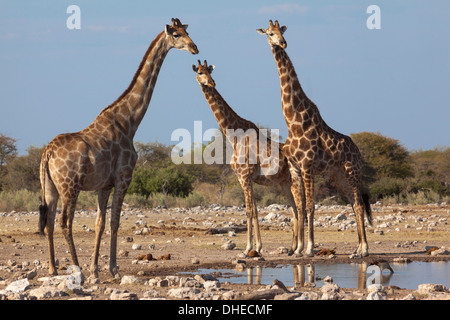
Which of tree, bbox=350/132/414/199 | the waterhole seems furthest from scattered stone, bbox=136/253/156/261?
tree, bbox=350/132/414/199

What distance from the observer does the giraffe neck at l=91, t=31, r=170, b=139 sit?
403 inches

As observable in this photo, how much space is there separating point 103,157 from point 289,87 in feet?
14.5

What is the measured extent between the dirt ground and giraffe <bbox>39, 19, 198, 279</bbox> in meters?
0.83

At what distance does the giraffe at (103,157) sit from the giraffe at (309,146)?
266cm

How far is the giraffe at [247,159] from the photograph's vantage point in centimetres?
1273

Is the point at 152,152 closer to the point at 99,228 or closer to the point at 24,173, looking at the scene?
the point at 24,173

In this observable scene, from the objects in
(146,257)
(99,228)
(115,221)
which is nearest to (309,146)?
(146,257)

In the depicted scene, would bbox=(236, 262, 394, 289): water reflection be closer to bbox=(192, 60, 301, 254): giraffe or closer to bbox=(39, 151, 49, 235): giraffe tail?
bbox=(192, 60, 301, 254): giraffe

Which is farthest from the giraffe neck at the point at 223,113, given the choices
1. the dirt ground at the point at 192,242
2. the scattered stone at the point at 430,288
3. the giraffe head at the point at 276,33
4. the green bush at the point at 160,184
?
the green bush at the point at 160,184

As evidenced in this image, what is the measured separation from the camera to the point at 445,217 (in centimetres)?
2131
